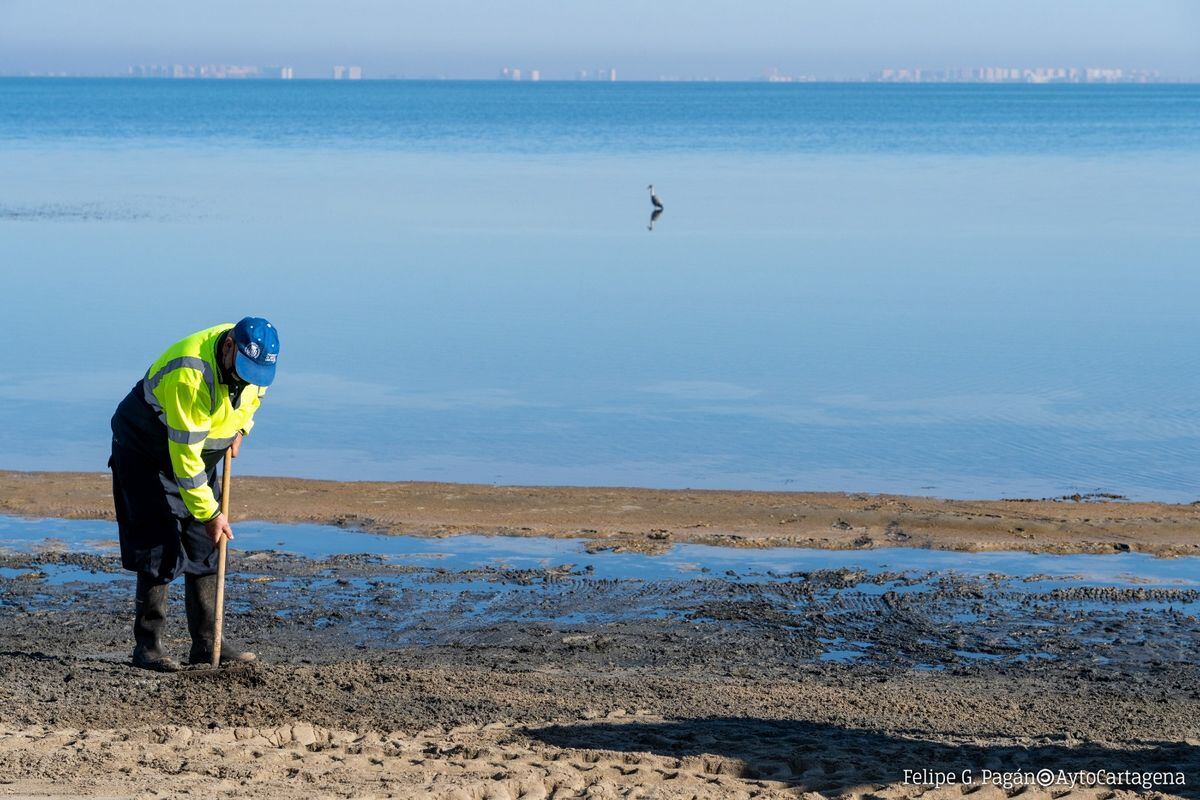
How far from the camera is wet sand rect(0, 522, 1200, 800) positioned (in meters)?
5.43

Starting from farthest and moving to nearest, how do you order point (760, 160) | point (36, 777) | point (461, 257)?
point (760, 160), point (461, 257), point (36, 777)

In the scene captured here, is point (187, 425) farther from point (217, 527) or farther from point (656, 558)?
point (656, 558)

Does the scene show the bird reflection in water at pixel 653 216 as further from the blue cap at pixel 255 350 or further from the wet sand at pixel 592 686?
the blue cap at pixel 255 350

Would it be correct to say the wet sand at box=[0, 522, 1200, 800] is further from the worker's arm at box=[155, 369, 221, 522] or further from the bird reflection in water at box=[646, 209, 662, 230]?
the bird reflection in water at box=[646, 209, 662, 230]

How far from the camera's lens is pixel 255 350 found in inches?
243

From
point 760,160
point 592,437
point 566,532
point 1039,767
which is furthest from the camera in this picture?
point 760,160

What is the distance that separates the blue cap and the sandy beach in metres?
1.31

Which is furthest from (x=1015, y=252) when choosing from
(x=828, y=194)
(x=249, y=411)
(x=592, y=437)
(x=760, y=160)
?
(x=760, y=160)

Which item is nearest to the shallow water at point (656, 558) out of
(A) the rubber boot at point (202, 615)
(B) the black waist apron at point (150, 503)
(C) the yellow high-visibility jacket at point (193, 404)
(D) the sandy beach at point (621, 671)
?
(D) the sandy beach at point (621, 671)

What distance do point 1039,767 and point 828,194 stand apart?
29.5 metres

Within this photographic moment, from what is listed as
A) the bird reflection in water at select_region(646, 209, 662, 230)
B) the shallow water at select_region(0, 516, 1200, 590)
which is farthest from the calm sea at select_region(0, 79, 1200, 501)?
the shallow water at select_region(0, 516, 1200, 590)

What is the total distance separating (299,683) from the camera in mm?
Answer: 6566

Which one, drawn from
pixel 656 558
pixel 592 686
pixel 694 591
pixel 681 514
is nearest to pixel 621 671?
pixel 592 686

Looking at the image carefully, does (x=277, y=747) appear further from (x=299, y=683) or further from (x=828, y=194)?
(x=828, y=194)
